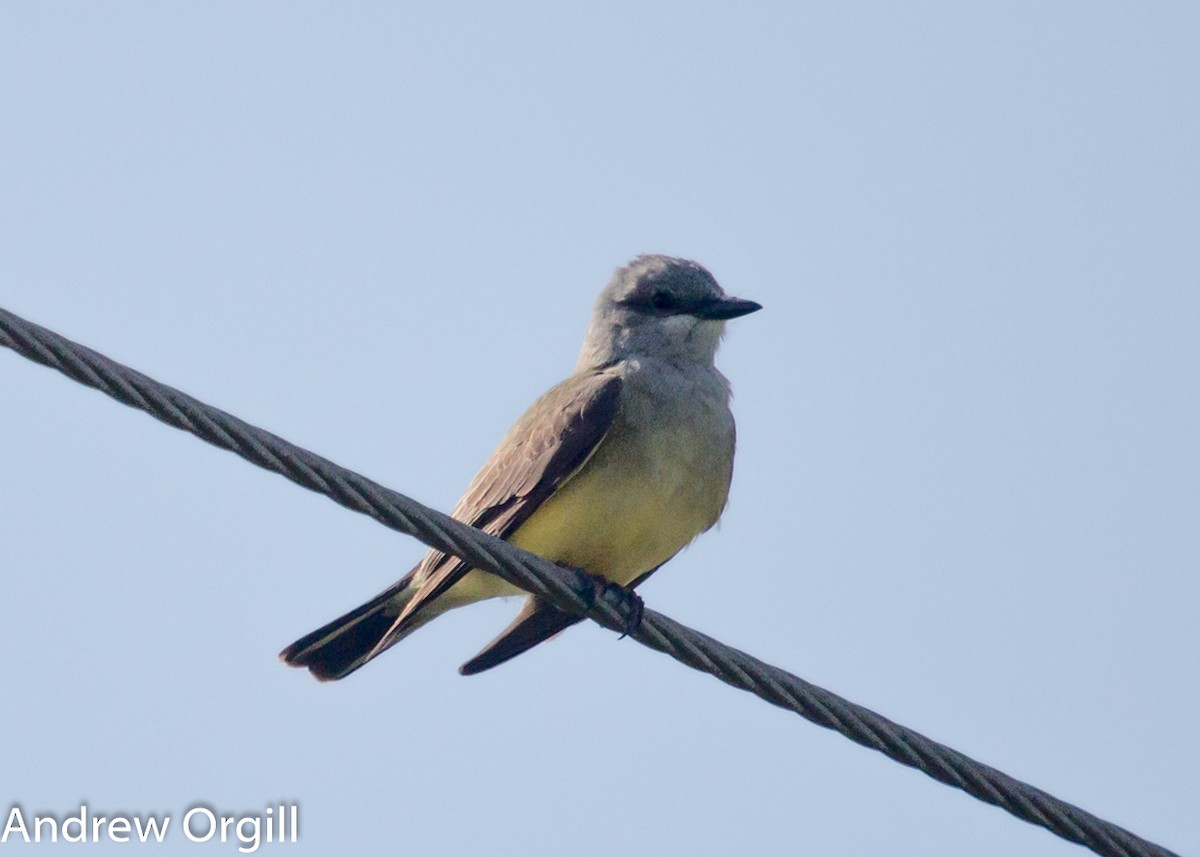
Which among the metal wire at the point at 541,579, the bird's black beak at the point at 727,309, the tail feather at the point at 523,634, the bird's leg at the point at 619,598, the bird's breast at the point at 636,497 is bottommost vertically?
the metal wire at the point at 541,579

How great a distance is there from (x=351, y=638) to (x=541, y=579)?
2.38 meters

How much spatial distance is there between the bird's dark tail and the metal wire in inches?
79.0

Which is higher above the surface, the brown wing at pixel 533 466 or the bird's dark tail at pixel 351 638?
the brown wing at pixel 533 466

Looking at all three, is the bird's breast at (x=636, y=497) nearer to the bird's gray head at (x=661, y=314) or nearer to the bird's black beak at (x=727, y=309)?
the bird's gray head at (x=661, y=314)

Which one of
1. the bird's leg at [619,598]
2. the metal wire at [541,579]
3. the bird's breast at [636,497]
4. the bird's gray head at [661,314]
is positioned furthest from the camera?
the bird's gray head at [661,314]

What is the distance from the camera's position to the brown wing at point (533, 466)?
6.46 meters

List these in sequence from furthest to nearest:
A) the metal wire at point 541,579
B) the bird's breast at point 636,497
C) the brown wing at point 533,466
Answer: the bird's breast at point 636,497 → the brown wing at point 533,466 → the metal wire at point 541,579

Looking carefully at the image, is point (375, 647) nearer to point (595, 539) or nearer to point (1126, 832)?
point (595, 539)

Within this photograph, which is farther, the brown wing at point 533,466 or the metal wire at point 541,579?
the brown wing at point 533,466

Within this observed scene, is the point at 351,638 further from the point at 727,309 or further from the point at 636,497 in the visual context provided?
the point at 727,309

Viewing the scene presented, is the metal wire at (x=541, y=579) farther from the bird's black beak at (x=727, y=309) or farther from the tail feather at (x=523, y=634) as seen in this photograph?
the bird's black beak at (x=727, y=309)

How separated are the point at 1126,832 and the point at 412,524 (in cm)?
201

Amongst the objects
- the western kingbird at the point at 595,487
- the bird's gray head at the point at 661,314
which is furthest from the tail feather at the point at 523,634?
the bird's gray head at the point at 661,314

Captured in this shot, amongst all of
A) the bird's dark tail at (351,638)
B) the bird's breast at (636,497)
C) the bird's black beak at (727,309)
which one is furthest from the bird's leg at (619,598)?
the bird's black beak at (727,309)
